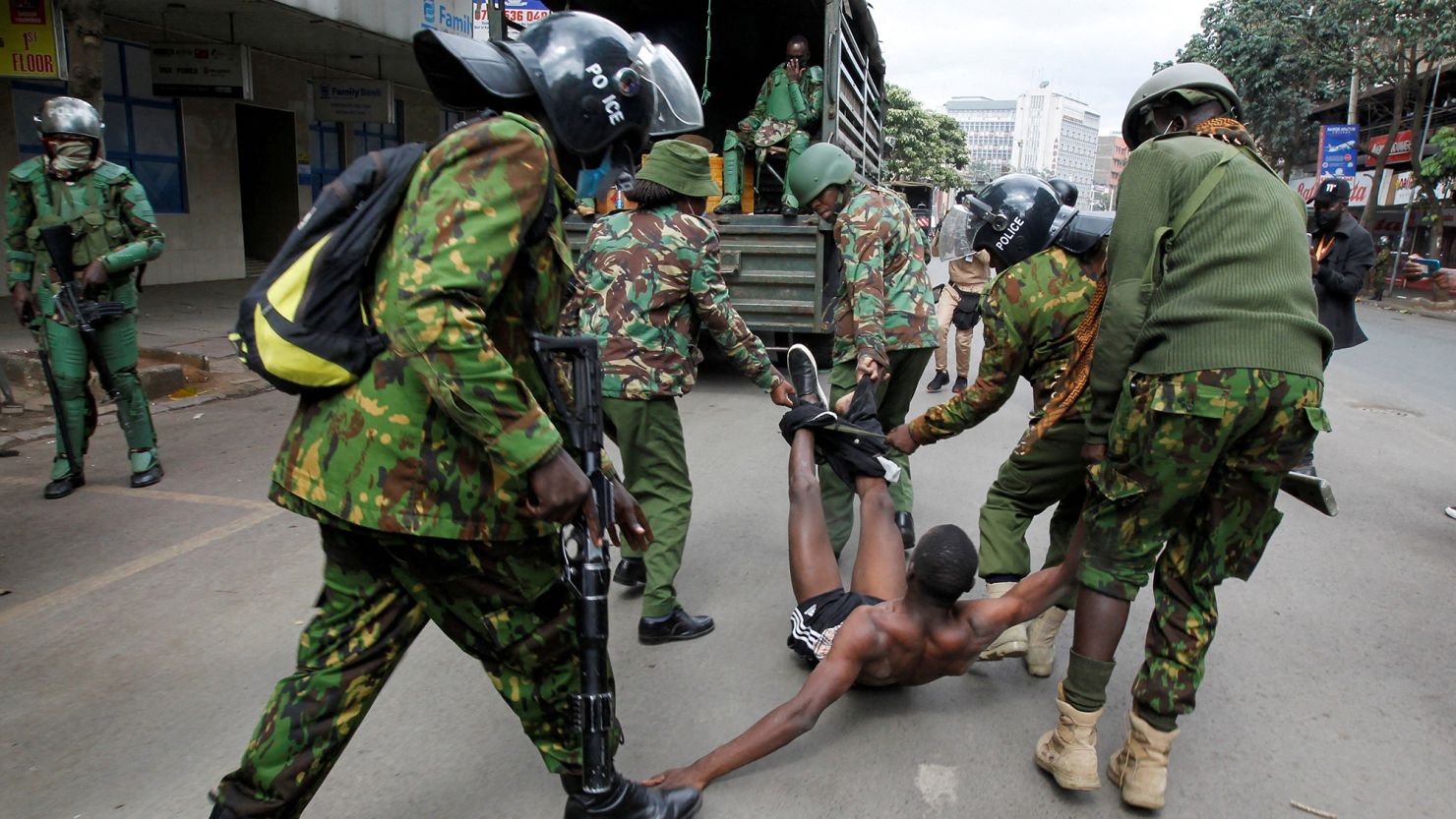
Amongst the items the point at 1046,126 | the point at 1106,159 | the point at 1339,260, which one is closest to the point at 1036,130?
the point at 1046,126

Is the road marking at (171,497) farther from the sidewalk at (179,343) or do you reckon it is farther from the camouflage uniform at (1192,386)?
the camouflage uniform at (1192,386)

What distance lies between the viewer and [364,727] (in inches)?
109

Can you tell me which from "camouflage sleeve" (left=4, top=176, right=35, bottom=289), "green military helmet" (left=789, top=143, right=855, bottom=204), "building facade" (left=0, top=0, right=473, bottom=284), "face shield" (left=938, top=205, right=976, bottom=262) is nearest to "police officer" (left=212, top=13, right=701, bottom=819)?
"green military helmet" (left=789, top=143, right=855, bottom=204)

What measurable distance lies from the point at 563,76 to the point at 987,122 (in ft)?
523

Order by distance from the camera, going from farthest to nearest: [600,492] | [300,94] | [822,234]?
[300,94], [822,234], [600,492]

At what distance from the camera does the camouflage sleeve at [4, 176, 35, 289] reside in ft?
15.4

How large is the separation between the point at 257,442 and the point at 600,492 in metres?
4.81

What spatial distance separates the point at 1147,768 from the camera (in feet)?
8.05

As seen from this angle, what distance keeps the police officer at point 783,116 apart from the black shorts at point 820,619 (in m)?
5.66

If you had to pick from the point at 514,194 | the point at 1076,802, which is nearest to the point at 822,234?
the point at 1076,802

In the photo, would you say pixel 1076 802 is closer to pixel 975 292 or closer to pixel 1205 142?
pixel 1205 142

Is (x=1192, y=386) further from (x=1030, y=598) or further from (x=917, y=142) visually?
(x=917, y=142)

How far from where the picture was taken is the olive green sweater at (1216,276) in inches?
88.2

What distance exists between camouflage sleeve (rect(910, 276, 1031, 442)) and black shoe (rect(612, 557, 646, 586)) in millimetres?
1404
